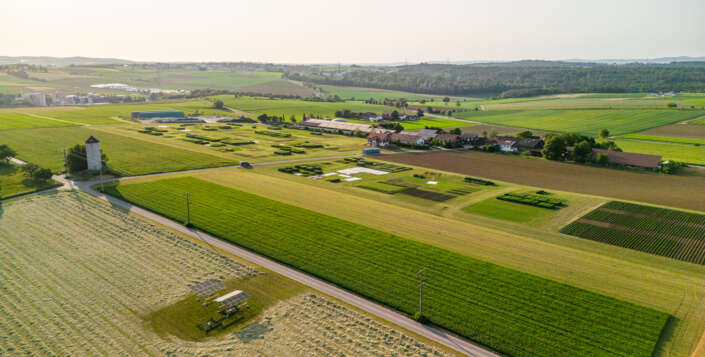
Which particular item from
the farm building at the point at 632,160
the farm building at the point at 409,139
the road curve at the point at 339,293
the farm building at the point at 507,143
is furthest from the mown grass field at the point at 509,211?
the farm building at the point at 409,139

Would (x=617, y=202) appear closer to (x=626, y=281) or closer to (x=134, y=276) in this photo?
(x=626, y=281)

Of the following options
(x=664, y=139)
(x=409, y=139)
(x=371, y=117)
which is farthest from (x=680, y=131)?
(x=371, y=117)

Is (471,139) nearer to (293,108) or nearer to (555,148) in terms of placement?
(555,148)

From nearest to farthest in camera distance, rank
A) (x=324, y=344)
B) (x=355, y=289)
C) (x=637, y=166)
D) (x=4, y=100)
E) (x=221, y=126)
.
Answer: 1. (x=324, y=344)
2. (x=355, y=289)
3. (x=637, y=166)
4. (x=221, y=126)
5. (x=4, y=100)

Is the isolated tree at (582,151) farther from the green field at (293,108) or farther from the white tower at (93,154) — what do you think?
the green field at (293,108)

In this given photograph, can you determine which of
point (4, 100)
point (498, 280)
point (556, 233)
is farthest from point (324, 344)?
point (4, 100)

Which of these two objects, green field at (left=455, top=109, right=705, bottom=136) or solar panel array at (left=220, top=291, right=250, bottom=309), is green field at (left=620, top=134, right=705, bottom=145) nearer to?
green field at (left=455, top=109, right=705, bottom=136)
